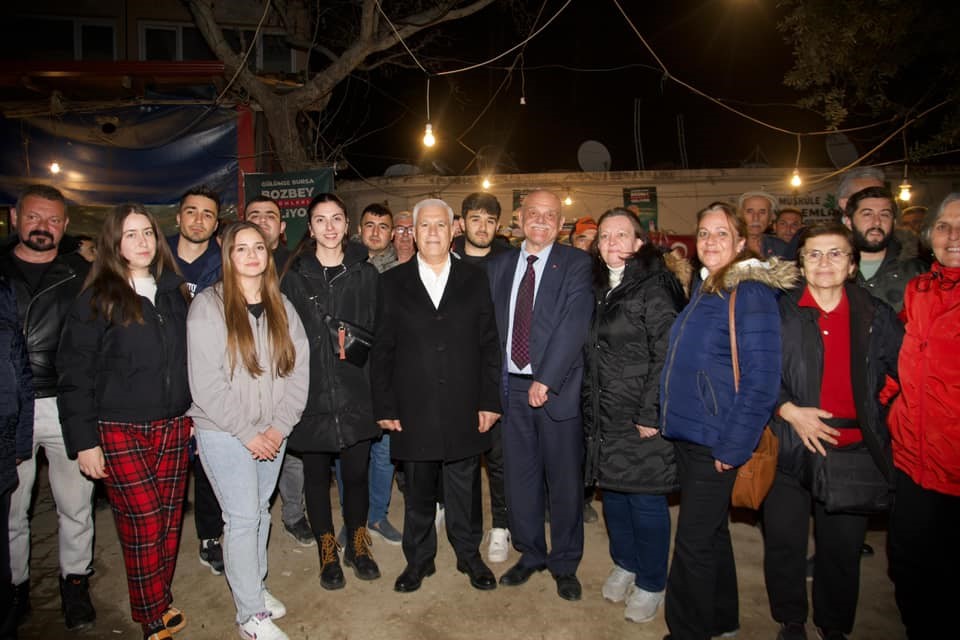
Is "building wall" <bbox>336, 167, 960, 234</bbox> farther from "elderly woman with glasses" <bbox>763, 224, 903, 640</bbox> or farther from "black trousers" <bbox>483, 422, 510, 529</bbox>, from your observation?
"elderly woman with glasses" <bbox>763, 224, 903, 640</bbox>

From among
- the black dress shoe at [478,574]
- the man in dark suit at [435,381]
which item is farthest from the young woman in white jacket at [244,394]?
the black dress shoe at [478,574]

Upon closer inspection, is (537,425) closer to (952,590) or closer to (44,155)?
(952,590)

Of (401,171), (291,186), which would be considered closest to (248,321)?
(291,186)

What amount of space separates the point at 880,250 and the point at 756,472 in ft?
6.80

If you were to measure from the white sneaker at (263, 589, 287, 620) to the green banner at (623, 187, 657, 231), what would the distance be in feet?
50.8

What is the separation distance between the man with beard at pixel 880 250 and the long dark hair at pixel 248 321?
3.84 metres

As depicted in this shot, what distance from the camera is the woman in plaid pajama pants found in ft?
9.29

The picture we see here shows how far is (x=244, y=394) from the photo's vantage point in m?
3.00

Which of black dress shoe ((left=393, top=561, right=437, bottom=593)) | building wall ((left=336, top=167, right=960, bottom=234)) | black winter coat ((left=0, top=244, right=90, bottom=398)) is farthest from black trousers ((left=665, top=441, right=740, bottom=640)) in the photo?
building wall ((left=336, top=167, right=960, bottom=234))

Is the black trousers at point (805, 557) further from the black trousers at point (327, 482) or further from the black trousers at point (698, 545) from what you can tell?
the black trousers at point (327, 482)

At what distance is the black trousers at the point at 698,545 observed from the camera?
2.86 meters

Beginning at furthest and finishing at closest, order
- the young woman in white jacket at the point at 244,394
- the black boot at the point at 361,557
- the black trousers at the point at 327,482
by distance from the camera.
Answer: the black boot at the point at 361,557, the black trousers at the point at 327,482, the young woman in white jacket at the point at 244,394

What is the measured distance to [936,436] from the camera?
2.61 m

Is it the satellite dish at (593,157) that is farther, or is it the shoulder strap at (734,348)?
the satellite dish at (593,157)
